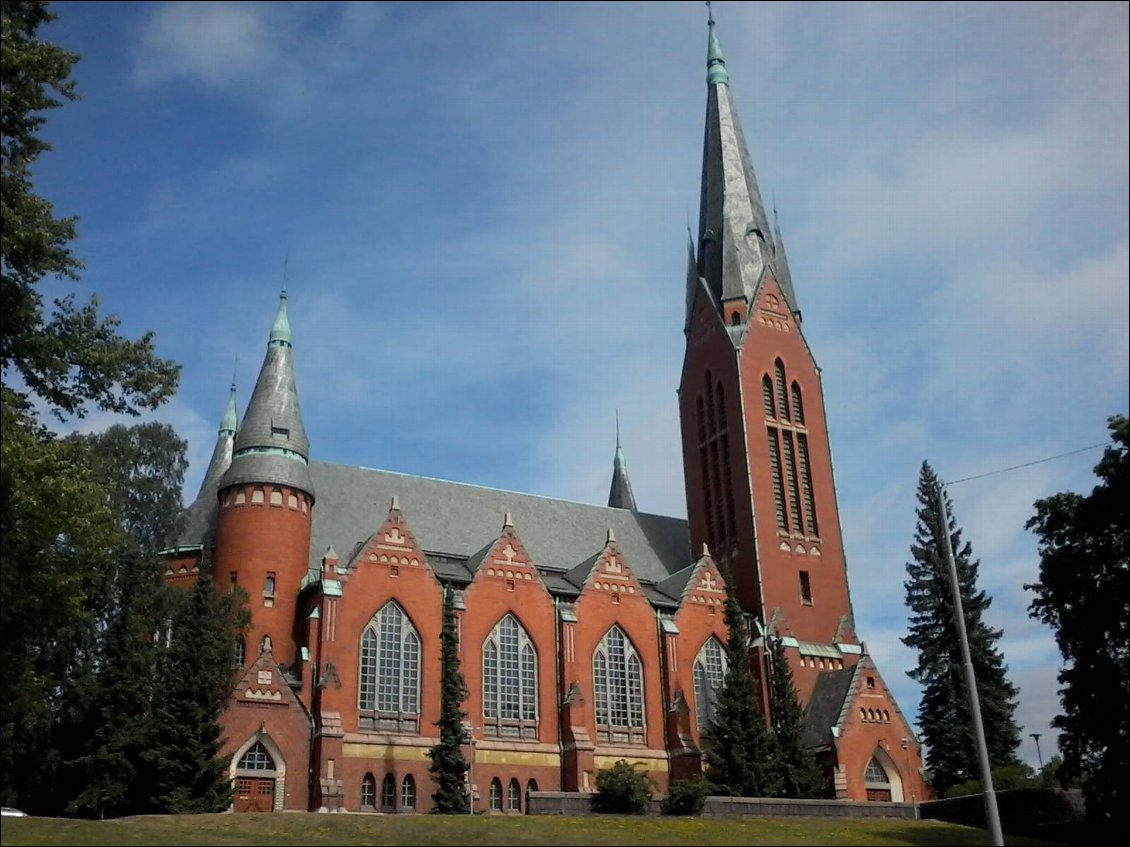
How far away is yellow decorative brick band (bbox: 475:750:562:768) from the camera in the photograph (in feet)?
144

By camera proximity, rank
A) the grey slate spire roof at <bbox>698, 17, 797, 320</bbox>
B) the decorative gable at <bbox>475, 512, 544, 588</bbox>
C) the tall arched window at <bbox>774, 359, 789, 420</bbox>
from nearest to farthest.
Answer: the decorative gable at <bbox>475, 512, 544, 588</bbox>
the tall arched window at <bbox>774, 359, 789, 420</bbox>
the grey slate spire roof at <bbox>698, 17, 797, 320</bbox>

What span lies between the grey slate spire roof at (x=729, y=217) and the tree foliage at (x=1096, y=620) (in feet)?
90.4

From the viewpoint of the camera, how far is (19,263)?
2645 cm

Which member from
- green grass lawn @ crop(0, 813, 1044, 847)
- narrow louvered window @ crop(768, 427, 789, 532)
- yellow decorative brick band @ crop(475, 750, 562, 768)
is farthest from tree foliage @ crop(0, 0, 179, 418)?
narrow louvered window @ crop(768, 427, 789, 532)

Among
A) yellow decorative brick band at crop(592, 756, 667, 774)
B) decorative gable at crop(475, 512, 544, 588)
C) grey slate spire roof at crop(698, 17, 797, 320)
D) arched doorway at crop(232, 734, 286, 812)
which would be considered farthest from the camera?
grey slate spire roof at crop(698, 17, 797, 320)

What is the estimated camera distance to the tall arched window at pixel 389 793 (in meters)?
41.3

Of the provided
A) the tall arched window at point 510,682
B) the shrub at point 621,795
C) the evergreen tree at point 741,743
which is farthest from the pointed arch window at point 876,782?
the shrub at point 621,795

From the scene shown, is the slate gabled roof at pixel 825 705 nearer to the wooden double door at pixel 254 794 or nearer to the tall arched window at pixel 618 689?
the tall arched window at pixel 618 689

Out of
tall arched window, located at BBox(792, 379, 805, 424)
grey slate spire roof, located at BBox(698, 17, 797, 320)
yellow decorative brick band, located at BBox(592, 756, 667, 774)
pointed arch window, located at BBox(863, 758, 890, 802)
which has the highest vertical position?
grey slate spire roof, located at BBox(698, 17, 797, 320)

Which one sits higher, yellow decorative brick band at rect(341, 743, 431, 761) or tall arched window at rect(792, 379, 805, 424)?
tall arched window at rect(792, 379, 805, 424)

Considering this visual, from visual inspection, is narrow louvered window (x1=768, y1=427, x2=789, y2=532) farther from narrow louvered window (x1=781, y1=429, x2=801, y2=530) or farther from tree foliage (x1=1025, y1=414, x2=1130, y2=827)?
tree foliage (x1=1025, y1=414, x2=1130, y2=827)

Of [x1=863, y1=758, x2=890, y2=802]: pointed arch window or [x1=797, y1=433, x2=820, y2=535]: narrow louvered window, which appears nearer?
[x1=863, y1=758, x2=890, y2=802]: pointed arch window

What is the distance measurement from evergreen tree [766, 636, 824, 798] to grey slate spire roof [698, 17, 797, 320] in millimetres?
21038

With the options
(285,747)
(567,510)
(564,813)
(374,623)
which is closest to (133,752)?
(285,747)
